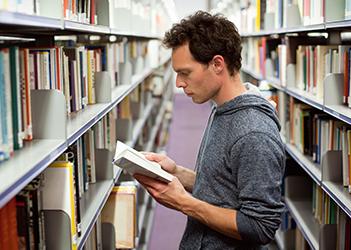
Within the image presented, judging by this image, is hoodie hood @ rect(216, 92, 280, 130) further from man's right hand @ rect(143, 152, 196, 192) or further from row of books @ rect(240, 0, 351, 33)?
row of books @ rect(240, 0, 351, 33)

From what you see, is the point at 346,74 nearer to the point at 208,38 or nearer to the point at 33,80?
the point at 208,38

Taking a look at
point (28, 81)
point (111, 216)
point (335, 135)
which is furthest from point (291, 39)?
point (28, 81)

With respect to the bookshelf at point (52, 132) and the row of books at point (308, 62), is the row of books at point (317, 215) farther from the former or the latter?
the bookshelf at point (52, 132)

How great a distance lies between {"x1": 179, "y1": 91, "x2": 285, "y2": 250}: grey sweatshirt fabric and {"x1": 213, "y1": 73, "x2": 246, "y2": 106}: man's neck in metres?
0.03

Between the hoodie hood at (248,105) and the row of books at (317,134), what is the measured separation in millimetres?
748

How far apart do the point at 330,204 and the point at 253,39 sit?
383cm

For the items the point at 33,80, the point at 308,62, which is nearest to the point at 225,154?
the point at 33,80

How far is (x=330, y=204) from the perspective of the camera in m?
3.05

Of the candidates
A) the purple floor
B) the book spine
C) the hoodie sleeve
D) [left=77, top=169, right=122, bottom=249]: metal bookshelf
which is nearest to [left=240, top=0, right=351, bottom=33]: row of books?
the hoodie sleeve

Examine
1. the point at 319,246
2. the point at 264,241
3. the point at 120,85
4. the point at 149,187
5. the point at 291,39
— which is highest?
the point at 291,39

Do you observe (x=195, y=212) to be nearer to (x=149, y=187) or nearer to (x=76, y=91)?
(x=149, y=187)

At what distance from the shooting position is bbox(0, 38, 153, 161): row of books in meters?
1.52

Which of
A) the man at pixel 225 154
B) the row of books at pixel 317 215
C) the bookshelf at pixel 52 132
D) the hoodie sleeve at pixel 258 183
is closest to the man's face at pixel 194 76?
Answer: the man at pixel 225 154

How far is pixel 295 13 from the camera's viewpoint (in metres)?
3.61
